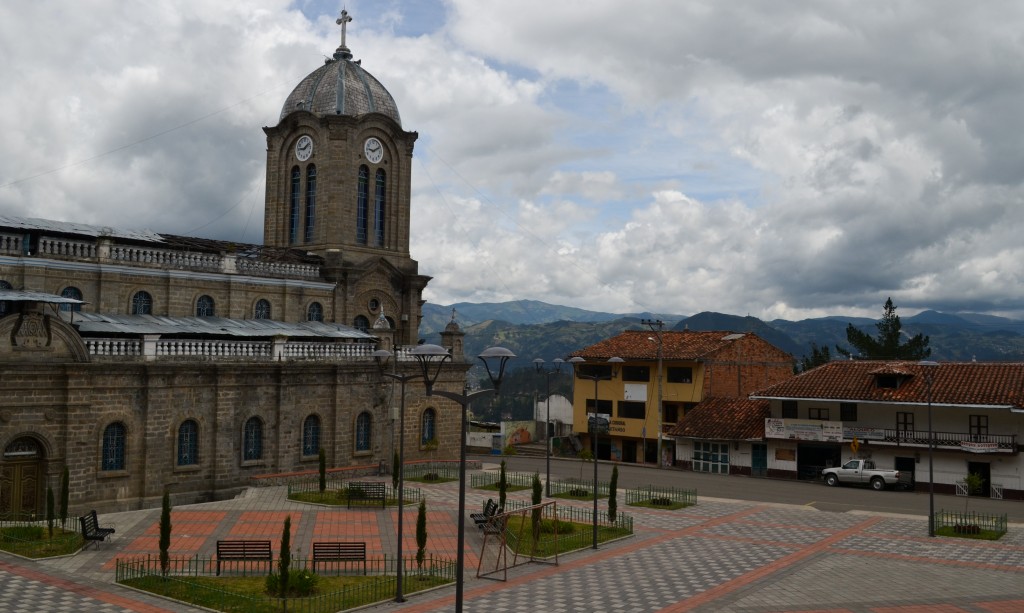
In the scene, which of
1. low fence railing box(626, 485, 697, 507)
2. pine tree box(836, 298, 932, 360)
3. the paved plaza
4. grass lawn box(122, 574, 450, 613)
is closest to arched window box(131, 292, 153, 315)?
the paved plaza

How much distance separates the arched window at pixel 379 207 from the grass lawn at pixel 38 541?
26.7 m

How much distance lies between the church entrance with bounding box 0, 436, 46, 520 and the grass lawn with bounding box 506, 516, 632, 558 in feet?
56.9

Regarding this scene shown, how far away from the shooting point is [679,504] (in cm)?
3697

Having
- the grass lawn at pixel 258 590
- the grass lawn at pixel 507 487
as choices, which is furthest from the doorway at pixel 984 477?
the grass lawn at pixel 258 590

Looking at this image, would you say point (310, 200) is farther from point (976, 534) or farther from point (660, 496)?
point (976, 534)

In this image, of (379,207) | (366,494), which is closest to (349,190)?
(379,207)

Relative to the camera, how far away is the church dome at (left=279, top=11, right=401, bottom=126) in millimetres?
49062

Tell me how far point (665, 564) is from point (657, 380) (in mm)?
30825

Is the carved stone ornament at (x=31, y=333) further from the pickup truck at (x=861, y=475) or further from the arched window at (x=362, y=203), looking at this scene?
the pickup truck at (x=861, y=475)

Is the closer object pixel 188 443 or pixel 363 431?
pixel 188 443

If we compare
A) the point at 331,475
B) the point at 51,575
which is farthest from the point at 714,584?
the point at 331,475

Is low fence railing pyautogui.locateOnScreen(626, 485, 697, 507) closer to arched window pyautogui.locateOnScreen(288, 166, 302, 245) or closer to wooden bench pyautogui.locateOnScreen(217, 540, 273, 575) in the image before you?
wooden bench pyautogui.locateOnScreen(217, 540, 273, 575)

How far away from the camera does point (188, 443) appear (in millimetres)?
35656

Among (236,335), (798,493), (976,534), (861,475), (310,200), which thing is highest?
(310,200)
